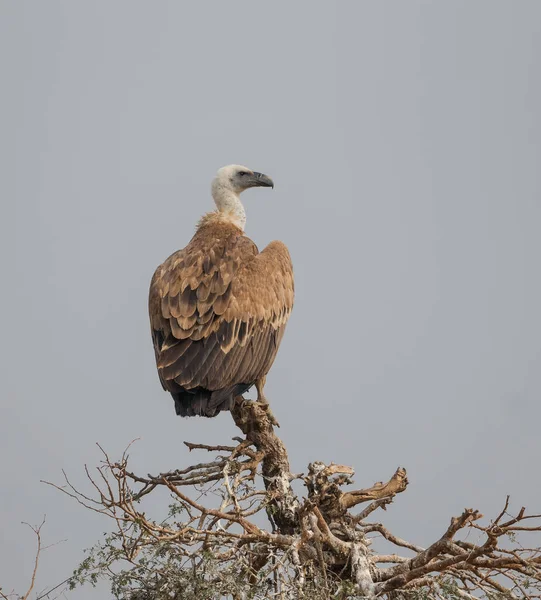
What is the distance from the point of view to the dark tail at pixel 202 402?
7.86 m

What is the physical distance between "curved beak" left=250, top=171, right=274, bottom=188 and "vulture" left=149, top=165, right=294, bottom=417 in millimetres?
1090

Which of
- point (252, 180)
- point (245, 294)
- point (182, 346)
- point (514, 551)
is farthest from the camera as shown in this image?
point (252, 180)

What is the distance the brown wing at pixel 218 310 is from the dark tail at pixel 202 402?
0.24ft

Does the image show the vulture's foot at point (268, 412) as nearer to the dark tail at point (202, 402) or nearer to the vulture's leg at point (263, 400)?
the vulture's leg at point (263, 400)

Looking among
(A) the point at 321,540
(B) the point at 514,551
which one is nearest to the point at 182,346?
(A) the point at 321,540

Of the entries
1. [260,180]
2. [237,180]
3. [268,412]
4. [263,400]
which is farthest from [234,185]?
[268,412]

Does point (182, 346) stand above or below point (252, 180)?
below

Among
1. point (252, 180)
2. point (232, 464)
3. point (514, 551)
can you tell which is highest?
point (252, 180)

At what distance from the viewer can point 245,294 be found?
340 inches

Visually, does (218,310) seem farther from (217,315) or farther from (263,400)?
(263,400)

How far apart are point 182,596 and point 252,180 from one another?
4874 mm

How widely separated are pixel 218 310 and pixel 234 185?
2487 mm

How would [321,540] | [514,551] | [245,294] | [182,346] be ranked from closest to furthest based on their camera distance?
[514,551] → [321,540] → [182,346] → [245,294]

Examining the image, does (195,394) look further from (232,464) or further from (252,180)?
(252,180)
